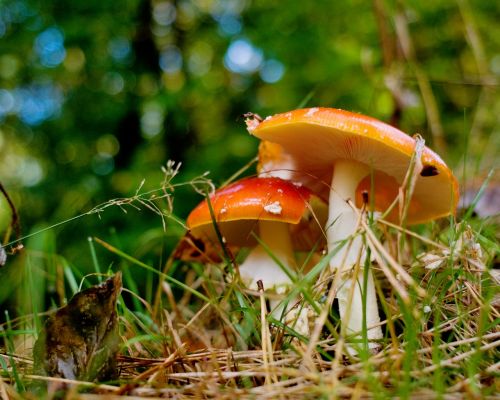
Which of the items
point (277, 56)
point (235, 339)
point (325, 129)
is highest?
point (277, 56)

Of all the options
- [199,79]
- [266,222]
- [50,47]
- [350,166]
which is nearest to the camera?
[350,166]

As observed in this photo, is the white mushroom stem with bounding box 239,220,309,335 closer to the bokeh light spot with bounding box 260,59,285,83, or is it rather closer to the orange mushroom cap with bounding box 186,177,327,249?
the orange mushroom cap with bounding box 186,177,327,249

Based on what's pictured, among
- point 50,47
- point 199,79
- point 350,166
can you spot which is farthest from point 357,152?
point 50,47

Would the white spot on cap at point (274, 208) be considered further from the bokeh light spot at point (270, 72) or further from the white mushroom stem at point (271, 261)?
the bokeh light spot at point (270, 72)

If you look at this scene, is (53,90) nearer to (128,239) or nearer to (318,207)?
(128,239)

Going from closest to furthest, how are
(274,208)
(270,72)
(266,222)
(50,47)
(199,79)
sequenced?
(274,208) < (266,222) < (199,79) < (50,47) < (270,72)

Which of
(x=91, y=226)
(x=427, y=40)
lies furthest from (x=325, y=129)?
(x=427, y=40)

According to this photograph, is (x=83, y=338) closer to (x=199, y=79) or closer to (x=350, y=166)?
(x=350, y=166)
